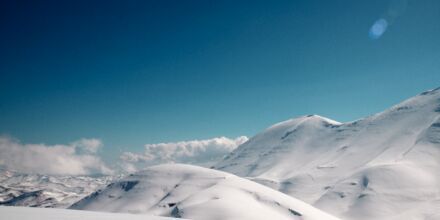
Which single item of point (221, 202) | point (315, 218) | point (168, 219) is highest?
point (221, 202)

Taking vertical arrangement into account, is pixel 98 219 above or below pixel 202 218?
below

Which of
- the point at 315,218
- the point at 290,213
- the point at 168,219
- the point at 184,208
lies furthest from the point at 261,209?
the point at 168,219

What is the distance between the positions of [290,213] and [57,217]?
182 metres

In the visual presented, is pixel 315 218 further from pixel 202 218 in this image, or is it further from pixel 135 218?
pixel 135 218

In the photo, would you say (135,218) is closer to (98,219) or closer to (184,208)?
(98,219)

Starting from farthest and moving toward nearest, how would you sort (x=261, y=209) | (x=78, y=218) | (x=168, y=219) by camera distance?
(x=261, y=209)
(x=168, y=219)
(x=78, y=218)

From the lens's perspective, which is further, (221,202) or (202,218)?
(221,202)

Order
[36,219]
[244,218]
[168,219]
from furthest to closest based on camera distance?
1. [244,218]
2. [168,219]
3. [36,219]

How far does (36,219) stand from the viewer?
22797mm

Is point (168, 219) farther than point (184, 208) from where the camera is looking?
No

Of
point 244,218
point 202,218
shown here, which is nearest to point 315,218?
point 244,218

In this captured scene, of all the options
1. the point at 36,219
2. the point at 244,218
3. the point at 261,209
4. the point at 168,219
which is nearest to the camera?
the point at 36,219

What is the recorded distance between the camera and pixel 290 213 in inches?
7628

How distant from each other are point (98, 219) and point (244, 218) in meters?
149
